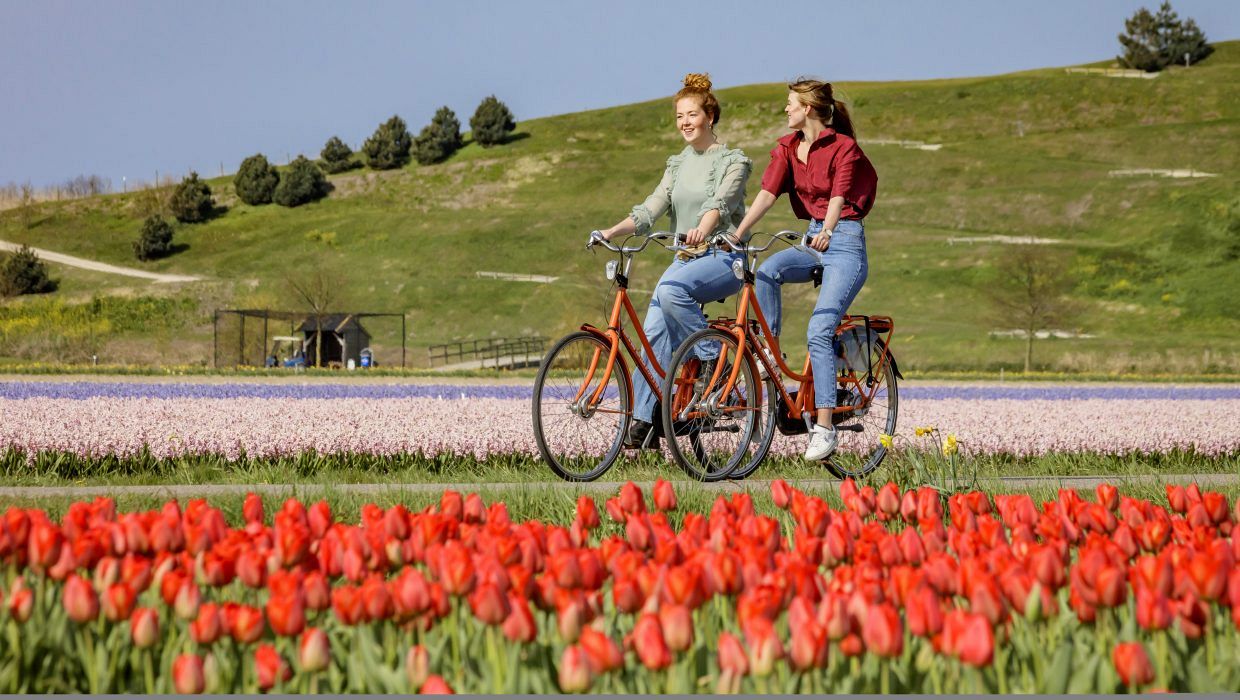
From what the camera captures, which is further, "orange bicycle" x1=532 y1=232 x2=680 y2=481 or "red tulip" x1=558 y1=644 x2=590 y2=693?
"orange bicycle" x1=532 y1=232 x2=680 y2=481

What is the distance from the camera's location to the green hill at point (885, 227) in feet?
188

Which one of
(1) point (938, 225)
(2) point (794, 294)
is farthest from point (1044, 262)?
(1) point (938, 225)

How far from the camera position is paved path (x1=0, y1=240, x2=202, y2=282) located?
282ft

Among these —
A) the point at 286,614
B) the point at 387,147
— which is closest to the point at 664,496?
the point at 286,614

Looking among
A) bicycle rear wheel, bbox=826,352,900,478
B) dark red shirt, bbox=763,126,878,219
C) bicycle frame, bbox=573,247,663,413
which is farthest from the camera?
bicycle rear wheel, bbox=826,352,900,478

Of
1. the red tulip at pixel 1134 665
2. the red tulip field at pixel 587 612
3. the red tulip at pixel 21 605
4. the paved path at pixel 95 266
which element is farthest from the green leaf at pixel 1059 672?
the paved path at pixel 95 266

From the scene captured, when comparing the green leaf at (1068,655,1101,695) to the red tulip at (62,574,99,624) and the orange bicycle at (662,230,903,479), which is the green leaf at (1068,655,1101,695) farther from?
the orange bicycle at (662,230,903,479)

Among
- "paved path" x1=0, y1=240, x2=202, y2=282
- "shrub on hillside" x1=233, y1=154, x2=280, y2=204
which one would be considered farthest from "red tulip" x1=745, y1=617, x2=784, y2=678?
"shrub on hillside" x1=233, y1=154, x2=280, y2=204

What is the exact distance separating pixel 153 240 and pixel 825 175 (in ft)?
315

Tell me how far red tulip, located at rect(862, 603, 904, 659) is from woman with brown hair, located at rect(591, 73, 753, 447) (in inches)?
205

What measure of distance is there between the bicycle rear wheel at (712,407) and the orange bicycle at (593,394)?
0.22 m

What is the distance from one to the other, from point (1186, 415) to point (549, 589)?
11.5 m

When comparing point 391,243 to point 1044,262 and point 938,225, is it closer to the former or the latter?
point 938,225

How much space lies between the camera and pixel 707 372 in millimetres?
7742
